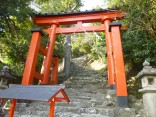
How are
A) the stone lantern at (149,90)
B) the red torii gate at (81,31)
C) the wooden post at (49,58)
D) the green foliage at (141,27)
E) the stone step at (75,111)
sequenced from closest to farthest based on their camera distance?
the stone lantern at (149,90), the stone step at (75,111), the red torii gate at (81,31), the green foliage at (141,27), the wooden post at (49,58)

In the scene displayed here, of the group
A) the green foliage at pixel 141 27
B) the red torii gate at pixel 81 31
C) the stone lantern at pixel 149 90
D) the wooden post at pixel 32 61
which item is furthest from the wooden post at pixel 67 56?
the stone lantern at pixel 149 90

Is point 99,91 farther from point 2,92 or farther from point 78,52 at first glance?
point 78,52

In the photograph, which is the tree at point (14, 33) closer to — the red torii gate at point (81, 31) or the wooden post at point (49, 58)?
the red torii gate at point (81, 31)

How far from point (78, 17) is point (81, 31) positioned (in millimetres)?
900

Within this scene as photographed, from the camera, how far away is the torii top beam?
8.74 meters

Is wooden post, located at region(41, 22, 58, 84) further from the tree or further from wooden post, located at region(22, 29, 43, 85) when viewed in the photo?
the tree

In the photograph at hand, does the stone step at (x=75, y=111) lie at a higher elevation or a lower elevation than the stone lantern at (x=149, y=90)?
lower

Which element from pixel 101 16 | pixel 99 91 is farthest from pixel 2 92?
pixel 101 16

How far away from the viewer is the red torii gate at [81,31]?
6418 mm

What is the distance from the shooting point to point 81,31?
8680mm

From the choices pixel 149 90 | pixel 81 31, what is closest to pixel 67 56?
pixel 81 31

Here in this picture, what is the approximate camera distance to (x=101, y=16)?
29.2 feet

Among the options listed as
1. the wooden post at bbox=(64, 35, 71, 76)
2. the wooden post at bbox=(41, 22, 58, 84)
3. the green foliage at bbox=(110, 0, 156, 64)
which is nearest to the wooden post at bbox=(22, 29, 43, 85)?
the wooden post at bbox=(41, 22, 58, 84)

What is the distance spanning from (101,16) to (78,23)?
1216 millimetres
